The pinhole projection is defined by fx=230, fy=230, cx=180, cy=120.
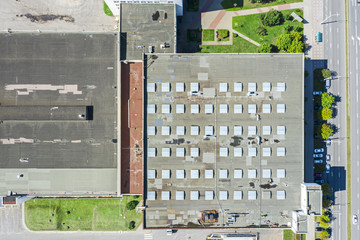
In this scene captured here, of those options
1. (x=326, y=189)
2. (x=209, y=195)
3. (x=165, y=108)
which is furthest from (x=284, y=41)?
(x=209, y=195)

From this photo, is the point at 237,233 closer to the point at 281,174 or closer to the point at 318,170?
the point at 281,174

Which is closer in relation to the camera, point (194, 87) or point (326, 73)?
point (194, 87)

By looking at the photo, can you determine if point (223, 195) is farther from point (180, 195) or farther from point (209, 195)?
point (180, 195)

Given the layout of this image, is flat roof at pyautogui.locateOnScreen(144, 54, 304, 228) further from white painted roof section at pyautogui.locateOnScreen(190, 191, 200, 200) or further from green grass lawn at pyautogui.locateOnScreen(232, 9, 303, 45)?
green grass lawn at pyautogui.locateOnScreen(232, 9, 303, 45)

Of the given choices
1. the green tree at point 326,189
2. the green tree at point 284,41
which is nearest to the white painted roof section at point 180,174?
the green tree at point 326,189

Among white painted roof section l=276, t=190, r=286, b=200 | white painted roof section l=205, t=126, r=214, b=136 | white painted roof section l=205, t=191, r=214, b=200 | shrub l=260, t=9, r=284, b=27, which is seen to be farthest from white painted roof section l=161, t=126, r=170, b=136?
shrub l=260, t=9, r=284, b=27

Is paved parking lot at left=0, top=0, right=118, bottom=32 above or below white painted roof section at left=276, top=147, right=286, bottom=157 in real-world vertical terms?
above

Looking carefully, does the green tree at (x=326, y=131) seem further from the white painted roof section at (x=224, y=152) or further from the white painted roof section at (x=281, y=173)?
the white painted roof section at (x=224, y=152)
